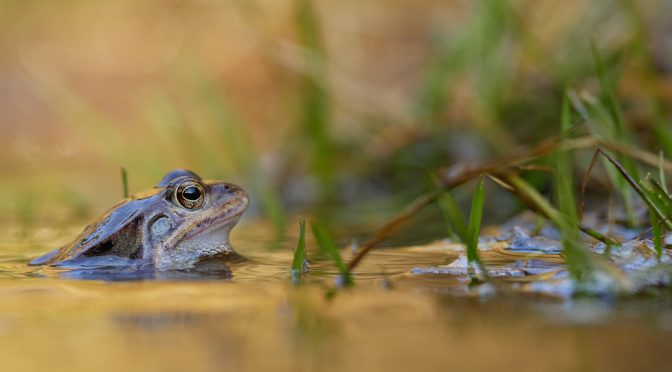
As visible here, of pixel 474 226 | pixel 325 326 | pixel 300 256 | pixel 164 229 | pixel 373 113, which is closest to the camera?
pixel 325 326

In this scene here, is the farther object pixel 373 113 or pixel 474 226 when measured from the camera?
pixel 373 113

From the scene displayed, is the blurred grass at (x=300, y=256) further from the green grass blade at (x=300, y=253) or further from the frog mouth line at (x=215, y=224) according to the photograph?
the frog mouth line at (x=215, y=224)

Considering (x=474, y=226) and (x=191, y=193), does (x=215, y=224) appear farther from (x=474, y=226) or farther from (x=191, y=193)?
(x=474, y=226)

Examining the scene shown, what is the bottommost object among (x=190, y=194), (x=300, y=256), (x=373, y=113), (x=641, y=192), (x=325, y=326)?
(x=325, y=326)

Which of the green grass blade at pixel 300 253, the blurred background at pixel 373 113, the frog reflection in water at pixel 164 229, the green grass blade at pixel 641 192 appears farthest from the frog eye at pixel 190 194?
the green grass blade at pixel 641 192

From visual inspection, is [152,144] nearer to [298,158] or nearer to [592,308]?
[298,158]

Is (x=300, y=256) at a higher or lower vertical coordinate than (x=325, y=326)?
higher

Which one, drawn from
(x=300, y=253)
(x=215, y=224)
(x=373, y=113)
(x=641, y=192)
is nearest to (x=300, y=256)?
(x=300, y=253)

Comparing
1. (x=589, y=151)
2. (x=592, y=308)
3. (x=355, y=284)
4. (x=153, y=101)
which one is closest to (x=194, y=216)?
(x=355, y=284)
